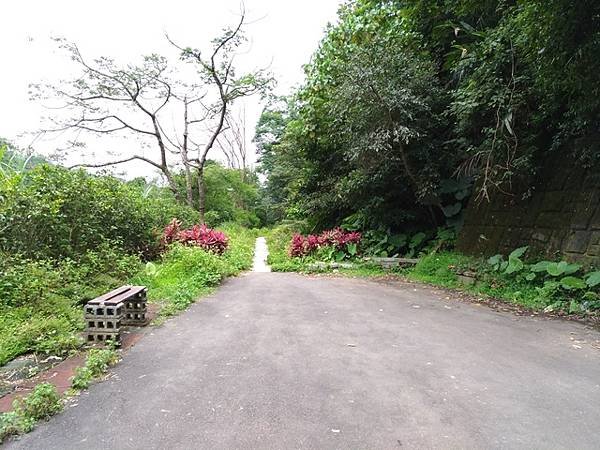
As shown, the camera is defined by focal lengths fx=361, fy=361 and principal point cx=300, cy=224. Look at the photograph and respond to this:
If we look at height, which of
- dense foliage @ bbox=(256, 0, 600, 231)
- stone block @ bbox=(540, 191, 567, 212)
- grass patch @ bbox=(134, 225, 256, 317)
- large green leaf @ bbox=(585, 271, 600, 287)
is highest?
dense foliage @ bbox=(256, 0, 600, 231)

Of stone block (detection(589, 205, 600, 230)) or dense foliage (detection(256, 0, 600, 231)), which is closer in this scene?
dense foliage (detection(256, 0, 600, 231))

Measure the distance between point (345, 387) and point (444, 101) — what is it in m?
7.15

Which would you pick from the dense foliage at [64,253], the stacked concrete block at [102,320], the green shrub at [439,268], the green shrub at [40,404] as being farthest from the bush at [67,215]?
the green shrub at [439,268]

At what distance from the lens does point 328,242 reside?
34.4 feet

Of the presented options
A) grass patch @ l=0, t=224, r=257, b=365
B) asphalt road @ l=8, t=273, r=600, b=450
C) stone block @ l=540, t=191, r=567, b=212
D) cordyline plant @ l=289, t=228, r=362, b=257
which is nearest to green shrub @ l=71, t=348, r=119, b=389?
asphalt road @ l=8, t=273, r=600, b=450

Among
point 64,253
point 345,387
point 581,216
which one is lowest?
point 345,387

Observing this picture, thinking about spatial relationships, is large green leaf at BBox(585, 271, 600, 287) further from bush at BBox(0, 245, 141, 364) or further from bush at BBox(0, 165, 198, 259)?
bush at BBox(0, 165, 198, 259)

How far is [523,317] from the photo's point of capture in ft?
15.5

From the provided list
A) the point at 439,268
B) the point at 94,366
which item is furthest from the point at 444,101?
the point at 94,366

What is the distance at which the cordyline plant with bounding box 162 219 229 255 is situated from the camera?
8.93m

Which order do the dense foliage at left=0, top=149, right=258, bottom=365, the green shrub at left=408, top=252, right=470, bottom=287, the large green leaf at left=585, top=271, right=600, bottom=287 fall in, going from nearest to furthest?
the dense foliage at left=0, top=149, right=258, bottom=365 → the large green leaf at left=585, top=271, right=600, bottom=287 → the green shrub at left=408, top=252, right=470, bottom=287

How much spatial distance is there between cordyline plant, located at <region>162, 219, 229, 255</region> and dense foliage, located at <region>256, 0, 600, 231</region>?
345 cm

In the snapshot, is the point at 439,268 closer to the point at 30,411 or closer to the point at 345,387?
the point at 345,387

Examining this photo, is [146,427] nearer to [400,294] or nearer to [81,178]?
[400,294]
